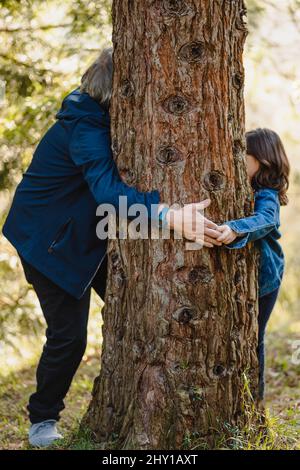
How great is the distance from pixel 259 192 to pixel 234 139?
20.2 inches

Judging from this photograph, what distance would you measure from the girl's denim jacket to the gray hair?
0.94 m

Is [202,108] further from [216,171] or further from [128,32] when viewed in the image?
[128,32]

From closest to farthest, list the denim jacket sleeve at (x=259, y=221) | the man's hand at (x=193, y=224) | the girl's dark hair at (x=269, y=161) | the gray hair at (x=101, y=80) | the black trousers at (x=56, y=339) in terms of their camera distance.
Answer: the man's hand at (x=193, y=224) < the denim jacket sleeve at (x=259, y=221) < the gray hair at (x=101, y=80) < the black trousers at (x=56, y=339) < the girl's dark hair at (x=269, y=161)

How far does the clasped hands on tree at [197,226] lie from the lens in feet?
9.59

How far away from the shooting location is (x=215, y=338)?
3025 mm

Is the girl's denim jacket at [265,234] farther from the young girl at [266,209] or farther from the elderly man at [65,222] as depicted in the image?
the elderly man at [65,222]

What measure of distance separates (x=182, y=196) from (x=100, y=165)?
44cm

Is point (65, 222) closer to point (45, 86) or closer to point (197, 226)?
point (197, 226)

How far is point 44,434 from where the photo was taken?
143 inches

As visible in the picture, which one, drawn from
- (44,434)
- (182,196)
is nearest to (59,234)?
(182,196)

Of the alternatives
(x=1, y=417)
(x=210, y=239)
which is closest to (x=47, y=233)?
(x=210, y=239)

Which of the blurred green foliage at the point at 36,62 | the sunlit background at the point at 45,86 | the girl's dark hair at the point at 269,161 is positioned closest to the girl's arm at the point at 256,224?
the girl's dark hair at the point at 269,161

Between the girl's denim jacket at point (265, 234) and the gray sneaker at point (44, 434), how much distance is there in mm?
→ 1410
